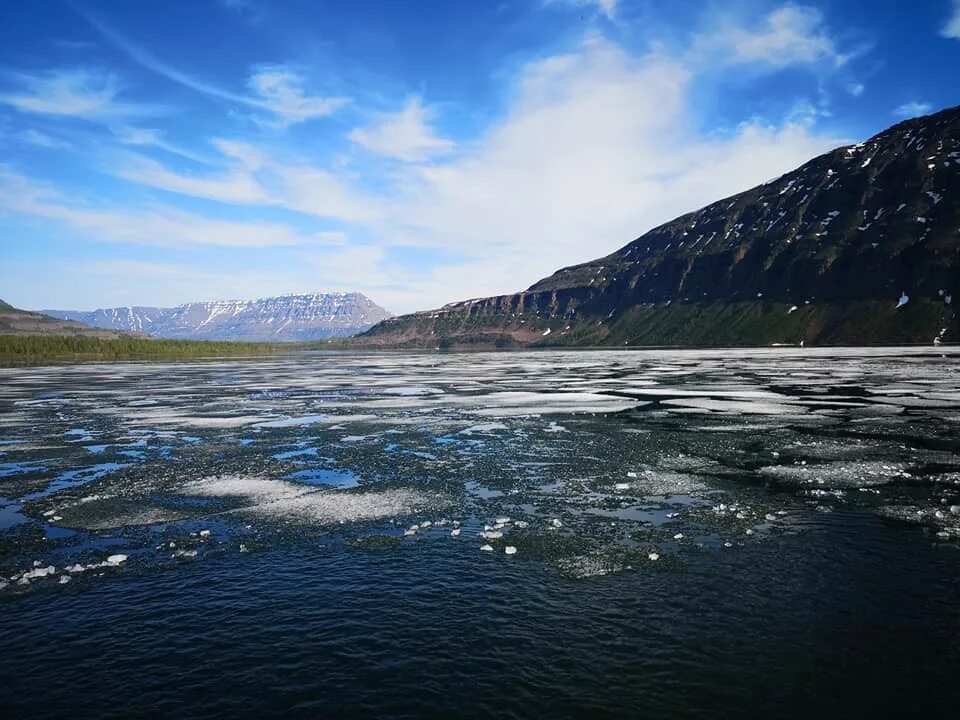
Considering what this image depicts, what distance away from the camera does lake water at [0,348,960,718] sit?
401 inches

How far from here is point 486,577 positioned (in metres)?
14.8

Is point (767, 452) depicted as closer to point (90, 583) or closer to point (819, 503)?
point (819, 503)

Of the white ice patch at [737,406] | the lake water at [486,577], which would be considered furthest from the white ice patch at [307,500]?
the white ice patch at [737,406]

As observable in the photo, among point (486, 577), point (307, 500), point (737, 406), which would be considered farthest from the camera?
point (737, 406)

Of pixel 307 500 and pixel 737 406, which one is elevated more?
pixel 307 500

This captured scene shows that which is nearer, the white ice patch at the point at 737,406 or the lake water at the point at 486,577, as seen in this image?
the lake water at the point at 486,577

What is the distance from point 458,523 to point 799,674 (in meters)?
10.8

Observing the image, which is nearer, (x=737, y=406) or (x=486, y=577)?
(x=486, y=577)

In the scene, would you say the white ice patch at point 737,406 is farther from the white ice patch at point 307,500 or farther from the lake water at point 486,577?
the white ice patch at point 307,500

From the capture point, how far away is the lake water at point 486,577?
33.4ft

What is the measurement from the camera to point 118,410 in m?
48.9

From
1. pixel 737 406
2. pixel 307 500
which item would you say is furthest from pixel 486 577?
pixel 737 406

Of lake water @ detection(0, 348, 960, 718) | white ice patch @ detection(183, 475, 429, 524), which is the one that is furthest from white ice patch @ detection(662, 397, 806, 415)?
white ice patch @ detection(183, 475, 429, 524)

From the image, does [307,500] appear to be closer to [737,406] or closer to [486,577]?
[486,577]
